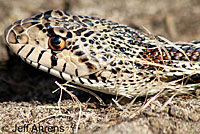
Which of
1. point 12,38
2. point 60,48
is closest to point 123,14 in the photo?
point 60,48

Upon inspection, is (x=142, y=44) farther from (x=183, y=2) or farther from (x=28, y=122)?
(x=183, y=2)

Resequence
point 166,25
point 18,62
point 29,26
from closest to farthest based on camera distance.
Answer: point 29,26 < point 18,62 < point 166,25

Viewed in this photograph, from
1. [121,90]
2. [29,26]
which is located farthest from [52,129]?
[29,26]

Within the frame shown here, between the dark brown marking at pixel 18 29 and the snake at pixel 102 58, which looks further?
the dark brown marking at pixel 18 29

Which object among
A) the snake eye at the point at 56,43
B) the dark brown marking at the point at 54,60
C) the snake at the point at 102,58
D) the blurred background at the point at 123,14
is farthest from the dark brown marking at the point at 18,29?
the blurred background at the point at 123,14

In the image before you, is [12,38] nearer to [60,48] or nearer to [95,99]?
[60,48]

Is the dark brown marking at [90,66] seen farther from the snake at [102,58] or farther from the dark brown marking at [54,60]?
the dark brown marking at [54,60]

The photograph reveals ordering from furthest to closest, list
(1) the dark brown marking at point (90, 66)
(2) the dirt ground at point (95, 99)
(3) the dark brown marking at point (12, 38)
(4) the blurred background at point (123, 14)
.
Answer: (4) the blurred background at point (123, 14), (3) the dark brown marking at point (12, 38), (1) the dark brown marking at point (90, 66), (2) the dirt ground at point (95, 99)
